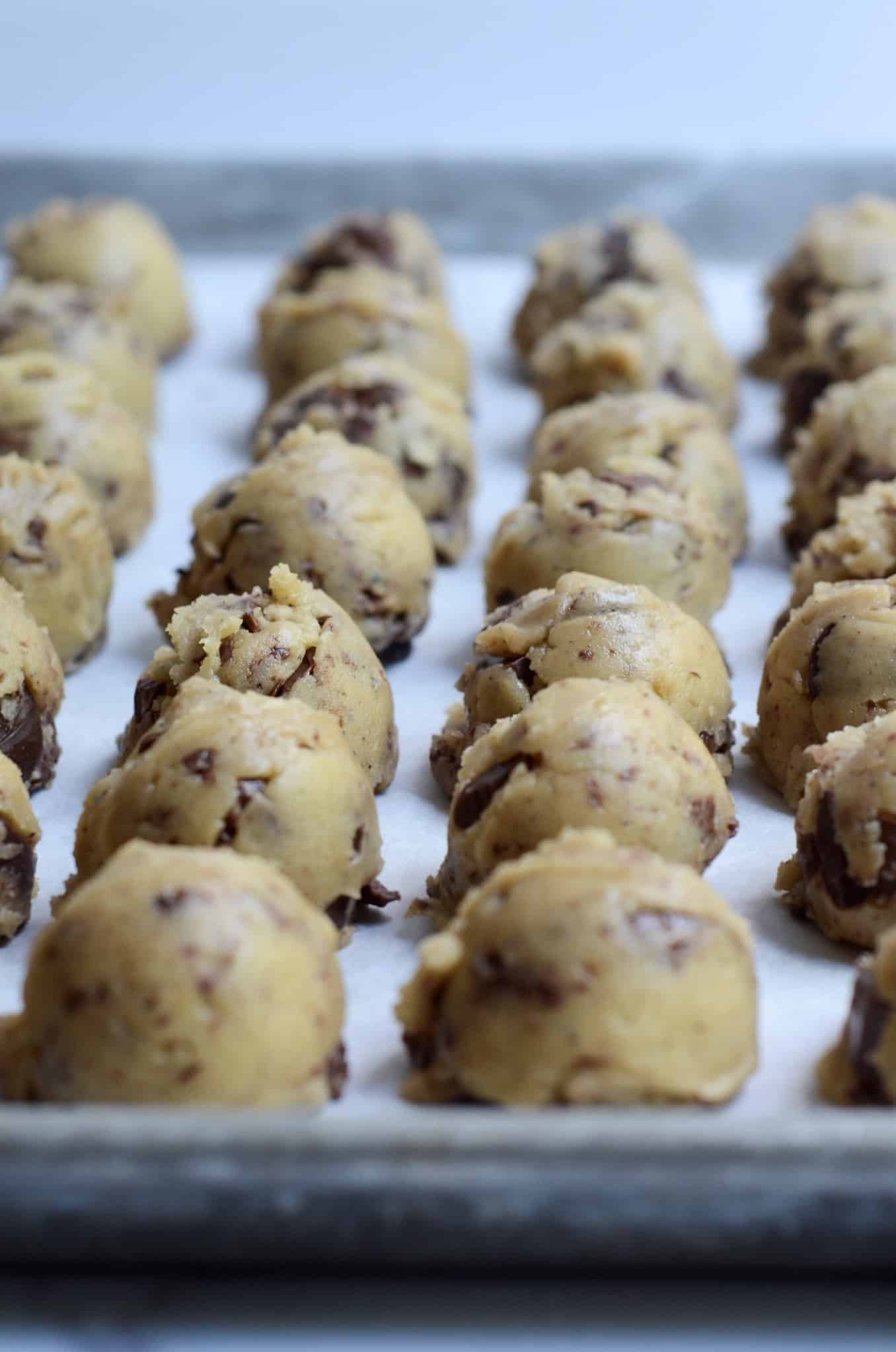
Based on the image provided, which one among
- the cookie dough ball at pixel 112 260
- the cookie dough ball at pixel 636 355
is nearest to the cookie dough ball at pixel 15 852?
the cookie dough ball at pixel 636 355

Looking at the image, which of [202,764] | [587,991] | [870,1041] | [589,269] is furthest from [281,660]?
[589,269]

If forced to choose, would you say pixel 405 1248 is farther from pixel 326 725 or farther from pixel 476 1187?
pixel 326 725

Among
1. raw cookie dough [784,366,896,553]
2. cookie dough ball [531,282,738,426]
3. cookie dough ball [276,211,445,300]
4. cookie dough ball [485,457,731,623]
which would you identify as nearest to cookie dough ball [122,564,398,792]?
cookie dough ball [485,457,731,623]

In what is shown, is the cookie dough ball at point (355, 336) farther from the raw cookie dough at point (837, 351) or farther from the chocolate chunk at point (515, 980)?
the chocolate chunk at point (515, 980)

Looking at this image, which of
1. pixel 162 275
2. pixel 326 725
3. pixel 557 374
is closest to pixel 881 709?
pixel 326 725

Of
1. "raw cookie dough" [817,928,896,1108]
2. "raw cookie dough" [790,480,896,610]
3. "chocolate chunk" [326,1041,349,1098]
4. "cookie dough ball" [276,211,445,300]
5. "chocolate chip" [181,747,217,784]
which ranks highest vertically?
"cookie dough ball" [276,211,445,300]

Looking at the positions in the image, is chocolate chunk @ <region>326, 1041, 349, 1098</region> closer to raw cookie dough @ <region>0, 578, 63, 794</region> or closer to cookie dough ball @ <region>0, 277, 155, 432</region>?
raw cookie dough @ <region>0, 578, 63, 794</region>
